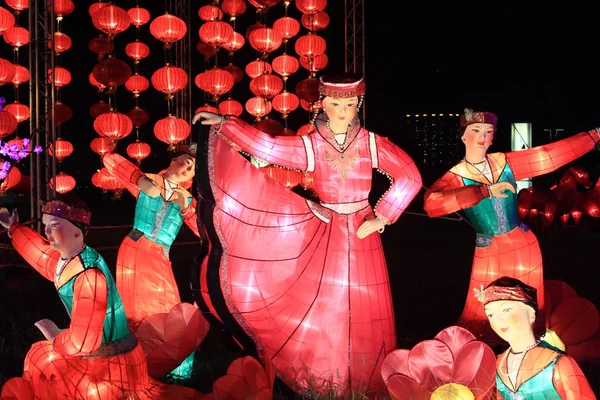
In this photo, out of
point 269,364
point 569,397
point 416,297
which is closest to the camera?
point 569,397

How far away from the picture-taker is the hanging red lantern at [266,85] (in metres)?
10.2

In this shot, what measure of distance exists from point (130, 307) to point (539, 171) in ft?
7.64

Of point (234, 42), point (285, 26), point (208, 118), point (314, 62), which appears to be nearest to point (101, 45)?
point (234, 42)

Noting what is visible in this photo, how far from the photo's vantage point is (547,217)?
915 centimetres

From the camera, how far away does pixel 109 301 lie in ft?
10.9

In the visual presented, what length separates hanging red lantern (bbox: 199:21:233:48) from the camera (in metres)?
9.46

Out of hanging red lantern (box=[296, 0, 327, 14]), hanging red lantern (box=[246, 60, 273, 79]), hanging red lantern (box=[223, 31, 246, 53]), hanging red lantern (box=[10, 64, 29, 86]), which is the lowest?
hanging red lantern (box=[10, 64, 29, 86])

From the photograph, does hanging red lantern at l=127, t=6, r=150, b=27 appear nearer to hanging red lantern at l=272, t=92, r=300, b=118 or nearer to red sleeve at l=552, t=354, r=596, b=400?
hanging red lantern at l=272, t=92, r=300, b=118

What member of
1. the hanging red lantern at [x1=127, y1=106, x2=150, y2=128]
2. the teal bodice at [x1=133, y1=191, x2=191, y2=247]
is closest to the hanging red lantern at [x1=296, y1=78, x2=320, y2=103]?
the hanging red lantern at [x1=127, y1=106, x2=150, y2=128]

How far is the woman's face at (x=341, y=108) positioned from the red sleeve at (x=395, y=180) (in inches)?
7.7

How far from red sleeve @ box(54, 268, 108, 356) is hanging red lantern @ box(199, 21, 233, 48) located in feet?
21.8

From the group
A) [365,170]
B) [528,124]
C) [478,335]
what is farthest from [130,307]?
[528,124]

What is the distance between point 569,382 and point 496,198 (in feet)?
5.25

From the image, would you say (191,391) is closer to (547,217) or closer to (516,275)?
(516,275)
